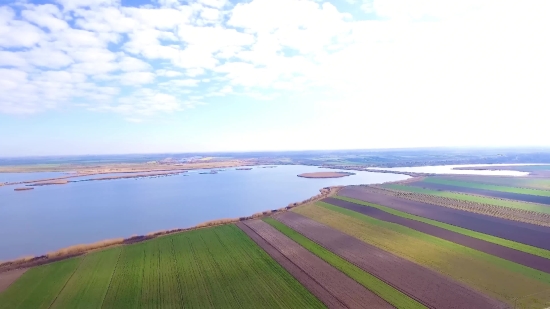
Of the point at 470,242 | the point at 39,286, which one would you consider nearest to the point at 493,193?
the point at 470,242

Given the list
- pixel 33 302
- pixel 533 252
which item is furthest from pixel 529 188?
pixel 33 302

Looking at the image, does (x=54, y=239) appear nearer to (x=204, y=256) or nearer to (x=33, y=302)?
(x=33, y=302)

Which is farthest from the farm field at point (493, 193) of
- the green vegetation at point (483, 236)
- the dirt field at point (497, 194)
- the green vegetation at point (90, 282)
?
the green vegetation at point (90, 282)

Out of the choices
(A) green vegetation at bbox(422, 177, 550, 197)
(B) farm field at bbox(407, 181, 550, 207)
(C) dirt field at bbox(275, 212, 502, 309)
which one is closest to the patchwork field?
(C) dirt field at bbox(275, 212, 502, 309)

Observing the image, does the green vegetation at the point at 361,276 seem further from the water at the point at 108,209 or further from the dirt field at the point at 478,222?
the water at the point at 108,209

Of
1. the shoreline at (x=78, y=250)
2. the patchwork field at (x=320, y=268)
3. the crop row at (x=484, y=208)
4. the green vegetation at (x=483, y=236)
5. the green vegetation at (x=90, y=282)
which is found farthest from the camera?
the crop row at (x=484, y=208)

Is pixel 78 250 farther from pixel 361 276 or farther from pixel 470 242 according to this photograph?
pixel 470 242
